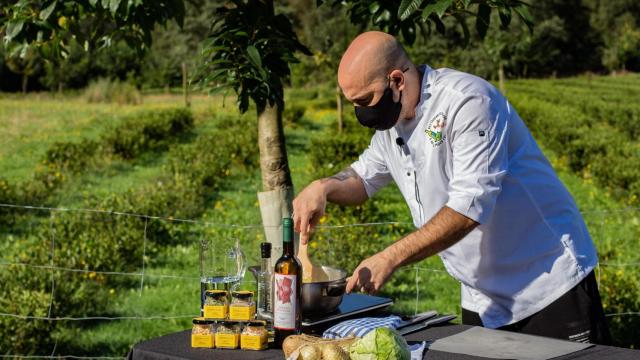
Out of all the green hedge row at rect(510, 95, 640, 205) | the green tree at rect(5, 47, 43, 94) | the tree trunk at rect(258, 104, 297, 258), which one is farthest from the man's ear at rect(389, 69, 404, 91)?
the green tree at rect(5, 47, 43, 94)

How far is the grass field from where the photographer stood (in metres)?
6.14

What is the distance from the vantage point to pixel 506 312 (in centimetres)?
290

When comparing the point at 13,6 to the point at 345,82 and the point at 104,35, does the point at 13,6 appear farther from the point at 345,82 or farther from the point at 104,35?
the point at 345,82

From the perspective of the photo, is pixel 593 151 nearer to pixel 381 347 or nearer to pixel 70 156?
pixel 70 156

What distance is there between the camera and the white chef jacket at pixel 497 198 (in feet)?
8.65

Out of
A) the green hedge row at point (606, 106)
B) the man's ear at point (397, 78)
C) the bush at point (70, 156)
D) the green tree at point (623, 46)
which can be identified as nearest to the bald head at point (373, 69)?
the man's ear at point (397, 78)

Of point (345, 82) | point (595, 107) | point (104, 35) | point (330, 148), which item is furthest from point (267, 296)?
point (595, 107)

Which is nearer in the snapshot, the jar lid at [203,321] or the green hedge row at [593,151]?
the jar lid at [203,321]

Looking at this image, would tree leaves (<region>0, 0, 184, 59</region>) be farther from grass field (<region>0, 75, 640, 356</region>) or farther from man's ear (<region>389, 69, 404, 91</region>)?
man's ear (<region>389, 69, 404, 91</region>)

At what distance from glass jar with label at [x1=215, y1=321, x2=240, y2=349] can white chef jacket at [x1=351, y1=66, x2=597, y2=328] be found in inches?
29.6

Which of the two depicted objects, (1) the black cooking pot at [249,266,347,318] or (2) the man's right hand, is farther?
(2) the man's right hand

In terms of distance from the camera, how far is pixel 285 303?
7.98ft

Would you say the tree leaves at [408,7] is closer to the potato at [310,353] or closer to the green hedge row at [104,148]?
the potato at [310,353]

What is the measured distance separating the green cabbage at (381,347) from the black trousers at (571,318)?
919 millimetres
